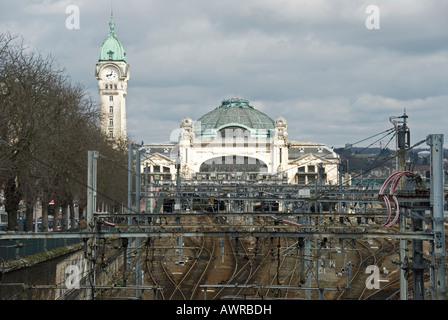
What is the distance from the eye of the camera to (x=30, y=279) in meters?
29.4

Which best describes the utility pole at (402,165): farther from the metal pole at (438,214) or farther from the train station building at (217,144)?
the train station building at (217,144)

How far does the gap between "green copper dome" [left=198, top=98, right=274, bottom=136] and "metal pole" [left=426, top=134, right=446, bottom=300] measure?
5218 inches

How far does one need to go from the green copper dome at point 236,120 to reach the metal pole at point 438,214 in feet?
435

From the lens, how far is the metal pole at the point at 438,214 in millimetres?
18070

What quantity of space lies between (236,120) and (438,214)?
139427mm

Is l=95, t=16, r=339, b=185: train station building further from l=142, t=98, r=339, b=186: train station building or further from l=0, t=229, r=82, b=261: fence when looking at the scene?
l=0, t=229, r=82, b=261: fence

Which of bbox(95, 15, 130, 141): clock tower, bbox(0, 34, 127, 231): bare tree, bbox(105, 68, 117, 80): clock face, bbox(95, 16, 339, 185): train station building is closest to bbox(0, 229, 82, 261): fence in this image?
bbox(0, 34, 127, 231): bare tree

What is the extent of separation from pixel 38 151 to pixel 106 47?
10747cm

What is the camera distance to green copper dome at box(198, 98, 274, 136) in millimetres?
153125

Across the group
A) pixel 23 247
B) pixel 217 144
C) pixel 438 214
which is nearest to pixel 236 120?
pixel 217 144

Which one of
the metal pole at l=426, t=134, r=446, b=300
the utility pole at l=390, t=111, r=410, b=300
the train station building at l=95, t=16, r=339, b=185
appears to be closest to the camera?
the metal pole at l=426, t=134, r=446, b=300

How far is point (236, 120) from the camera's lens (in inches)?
6196
